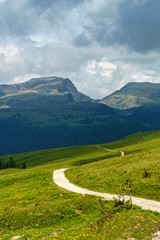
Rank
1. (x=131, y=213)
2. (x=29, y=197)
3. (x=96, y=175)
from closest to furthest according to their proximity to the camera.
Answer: (x=131, y=213)
(x=29, y=197)
(x=96, y=175)

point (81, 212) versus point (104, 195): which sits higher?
point (104, 195)

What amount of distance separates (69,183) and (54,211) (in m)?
19.5

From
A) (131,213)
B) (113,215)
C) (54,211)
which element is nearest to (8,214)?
(54,211)

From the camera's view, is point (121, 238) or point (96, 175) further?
point (96, 175)

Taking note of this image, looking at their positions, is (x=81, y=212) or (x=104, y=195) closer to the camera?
(x=81, y=212)

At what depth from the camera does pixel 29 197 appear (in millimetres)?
41438

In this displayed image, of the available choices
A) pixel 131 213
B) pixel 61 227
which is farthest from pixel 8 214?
pixel 131 213

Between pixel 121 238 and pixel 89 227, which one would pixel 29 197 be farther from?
pixel 121 238

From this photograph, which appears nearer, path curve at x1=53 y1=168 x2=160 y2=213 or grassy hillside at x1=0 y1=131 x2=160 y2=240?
grassy hillside at x1=0 y1=131 x2=160 y2=240

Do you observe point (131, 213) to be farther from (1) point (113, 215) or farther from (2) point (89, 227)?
(2) point (89, 227)

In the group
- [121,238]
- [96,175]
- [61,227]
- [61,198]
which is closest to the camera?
[121,238]

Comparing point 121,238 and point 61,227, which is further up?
point 121,238

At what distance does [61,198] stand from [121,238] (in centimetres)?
2073

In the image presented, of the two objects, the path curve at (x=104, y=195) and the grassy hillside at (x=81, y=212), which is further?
the path curve at (x=104, y=195)
